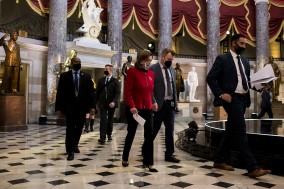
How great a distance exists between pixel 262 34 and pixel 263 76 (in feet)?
45.7

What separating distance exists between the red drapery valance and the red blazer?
35.9ft

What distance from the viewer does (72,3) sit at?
42.3 feet

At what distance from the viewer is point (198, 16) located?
630 inches

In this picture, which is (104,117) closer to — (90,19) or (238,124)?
(238,124)

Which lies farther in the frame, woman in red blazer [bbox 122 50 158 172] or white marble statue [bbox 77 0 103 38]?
white marble statue [bbox 77 0 103 38]

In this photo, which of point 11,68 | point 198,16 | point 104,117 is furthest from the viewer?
point 198,16

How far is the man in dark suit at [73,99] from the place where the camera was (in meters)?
4.34

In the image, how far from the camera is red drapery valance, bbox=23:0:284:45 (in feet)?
48.9

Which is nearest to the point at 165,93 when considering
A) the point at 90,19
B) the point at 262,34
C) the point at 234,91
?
the point at 234,91

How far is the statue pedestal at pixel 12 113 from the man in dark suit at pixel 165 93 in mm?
5457

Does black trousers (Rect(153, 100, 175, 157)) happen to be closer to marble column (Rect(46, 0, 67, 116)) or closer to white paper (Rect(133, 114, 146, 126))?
white paper (Rect(133, 114, 146, 126))

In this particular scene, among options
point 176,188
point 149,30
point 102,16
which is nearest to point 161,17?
point 149,30

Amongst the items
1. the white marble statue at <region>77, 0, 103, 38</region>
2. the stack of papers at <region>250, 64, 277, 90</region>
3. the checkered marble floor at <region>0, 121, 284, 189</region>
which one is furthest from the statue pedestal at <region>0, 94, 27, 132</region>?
the stack of papers at <region>250, 64, 277, 90</region>

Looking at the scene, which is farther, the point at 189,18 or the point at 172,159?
the point at 189,18
